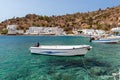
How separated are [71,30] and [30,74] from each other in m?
130

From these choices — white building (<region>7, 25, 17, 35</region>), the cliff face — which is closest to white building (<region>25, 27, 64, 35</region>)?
white building (<region>7, 25, 17, 35</region>)

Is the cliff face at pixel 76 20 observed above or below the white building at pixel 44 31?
above

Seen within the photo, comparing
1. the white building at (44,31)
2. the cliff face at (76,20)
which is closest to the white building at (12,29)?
the cliff face at (76,20)

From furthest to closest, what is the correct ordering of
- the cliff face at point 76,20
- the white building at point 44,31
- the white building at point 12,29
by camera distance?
the white building at point 12,29 < the white building at point 44,31 < the cliff face at point 76,20

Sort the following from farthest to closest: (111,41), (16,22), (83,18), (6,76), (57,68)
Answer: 1. (16,22)
2. (83,18)
3. (111,41)
4. (57,68)
5. (6,76)

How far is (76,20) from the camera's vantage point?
15988cm

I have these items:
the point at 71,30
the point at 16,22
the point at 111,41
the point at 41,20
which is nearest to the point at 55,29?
the point at 71,30

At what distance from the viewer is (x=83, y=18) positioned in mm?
159875

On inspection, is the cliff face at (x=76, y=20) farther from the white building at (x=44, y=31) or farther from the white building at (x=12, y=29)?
the white building at (x=44, y=31)

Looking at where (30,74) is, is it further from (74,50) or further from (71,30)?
(71,30)

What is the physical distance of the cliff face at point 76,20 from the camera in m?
136

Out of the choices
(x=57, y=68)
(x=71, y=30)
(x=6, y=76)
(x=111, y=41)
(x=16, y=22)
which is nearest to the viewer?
(x=6, y=76)

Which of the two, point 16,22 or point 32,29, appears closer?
point 32,29

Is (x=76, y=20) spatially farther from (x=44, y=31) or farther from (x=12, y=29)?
(x=12, y=29)
